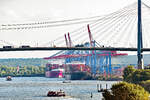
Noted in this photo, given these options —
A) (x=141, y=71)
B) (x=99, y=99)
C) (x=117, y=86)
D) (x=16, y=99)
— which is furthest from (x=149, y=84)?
(x=117, y=86)

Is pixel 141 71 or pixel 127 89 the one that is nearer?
pixel 127 89

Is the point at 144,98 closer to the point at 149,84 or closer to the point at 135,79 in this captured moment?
the point at 149,84

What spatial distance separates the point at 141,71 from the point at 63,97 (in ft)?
57.7

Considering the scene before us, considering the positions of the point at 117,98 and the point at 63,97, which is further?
the point at 63,97

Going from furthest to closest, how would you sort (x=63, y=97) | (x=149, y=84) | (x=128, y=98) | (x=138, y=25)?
1. (x=138, y=25)
2. (x=63, y=97)
3. (x=149, y=84)
4. (x=128, y=98)

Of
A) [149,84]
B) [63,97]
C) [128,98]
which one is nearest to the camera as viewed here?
[128,98]

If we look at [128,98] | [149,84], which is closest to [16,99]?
[149,84]

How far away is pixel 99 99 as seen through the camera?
104 m

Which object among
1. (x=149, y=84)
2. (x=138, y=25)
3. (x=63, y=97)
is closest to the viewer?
(x=149, y=84)

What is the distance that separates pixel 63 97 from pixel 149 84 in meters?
21.4

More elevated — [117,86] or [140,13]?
[140,13]

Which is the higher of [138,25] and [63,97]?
[138,25]

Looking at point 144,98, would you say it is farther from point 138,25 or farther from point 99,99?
point 138,25

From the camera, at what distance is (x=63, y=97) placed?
11556 cm
